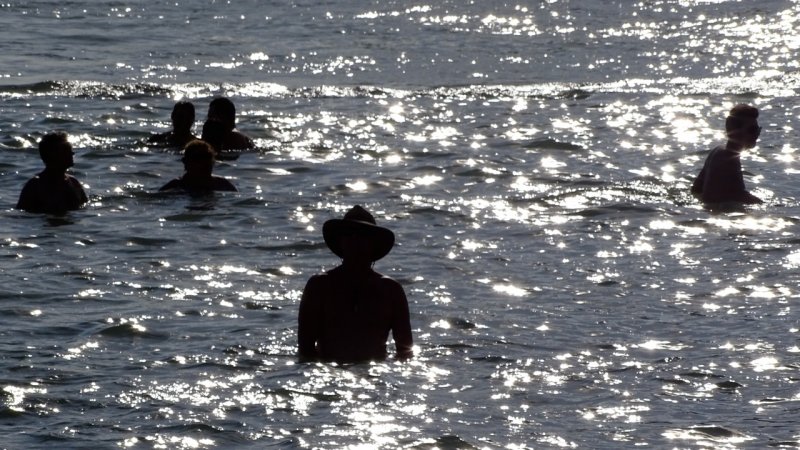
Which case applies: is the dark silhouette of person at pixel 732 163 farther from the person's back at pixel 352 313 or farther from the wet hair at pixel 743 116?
the person's back at pixel 352 313

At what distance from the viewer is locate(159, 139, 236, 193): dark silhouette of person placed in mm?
14531

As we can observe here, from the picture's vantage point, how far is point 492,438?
8062 mm

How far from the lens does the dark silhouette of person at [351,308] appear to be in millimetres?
8953

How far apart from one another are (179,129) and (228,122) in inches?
22.7

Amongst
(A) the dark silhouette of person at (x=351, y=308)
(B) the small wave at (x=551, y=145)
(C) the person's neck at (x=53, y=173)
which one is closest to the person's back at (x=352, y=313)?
(A) the dark silhouette of person at (x=351, y=308)

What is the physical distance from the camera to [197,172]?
1463cm

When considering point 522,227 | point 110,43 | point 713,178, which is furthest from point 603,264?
point 110,43

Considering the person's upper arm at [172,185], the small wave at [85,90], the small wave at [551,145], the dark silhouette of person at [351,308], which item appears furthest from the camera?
the small wave at [85,90]

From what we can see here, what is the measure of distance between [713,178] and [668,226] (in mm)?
836

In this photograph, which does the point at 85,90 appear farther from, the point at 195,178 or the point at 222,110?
the point at 195,178

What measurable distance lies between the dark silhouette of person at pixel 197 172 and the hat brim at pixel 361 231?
5.79 m

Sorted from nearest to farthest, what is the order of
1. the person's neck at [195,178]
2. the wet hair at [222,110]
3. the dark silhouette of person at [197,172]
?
the dark silhouette of person at [197,172]
the person's neck at [195,178]
the wet hair at [222,110]

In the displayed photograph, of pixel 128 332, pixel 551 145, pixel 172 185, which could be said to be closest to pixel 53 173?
pixel 172 185

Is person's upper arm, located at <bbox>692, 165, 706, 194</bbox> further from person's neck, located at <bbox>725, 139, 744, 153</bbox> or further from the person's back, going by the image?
the person's back
